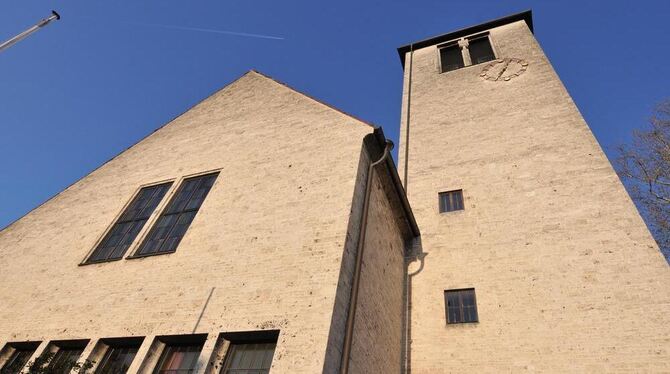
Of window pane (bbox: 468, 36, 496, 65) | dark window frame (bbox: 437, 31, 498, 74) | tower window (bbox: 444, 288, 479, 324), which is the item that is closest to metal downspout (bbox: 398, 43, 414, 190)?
dark window frame (bbox: 437, 31, 498, 74)

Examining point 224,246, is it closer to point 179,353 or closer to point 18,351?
point 179,353

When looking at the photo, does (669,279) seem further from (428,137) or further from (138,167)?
(138,167)

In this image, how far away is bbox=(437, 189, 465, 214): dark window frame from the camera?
1179 centimetres

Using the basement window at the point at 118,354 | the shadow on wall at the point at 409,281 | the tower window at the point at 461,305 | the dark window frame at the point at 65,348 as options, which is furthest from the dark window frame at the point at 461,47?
the dark window frame at the point at 65,348

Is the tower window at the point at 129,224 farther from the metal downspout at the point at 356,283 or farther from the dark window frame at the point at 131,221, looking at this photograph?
the metal downspout at the point at 356,283

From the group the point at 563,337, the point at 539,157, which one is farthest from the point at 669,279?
the point at 539,157

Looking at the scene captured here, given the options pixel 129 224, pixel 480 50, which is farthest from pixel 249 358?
pixel 480 50

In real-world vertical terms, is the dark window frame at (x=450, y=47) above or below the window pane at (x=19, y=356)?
above

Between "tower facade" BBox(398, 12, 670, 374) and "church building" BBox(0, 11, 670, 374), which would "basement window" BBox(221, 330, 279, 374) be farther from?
"tower facade" BBox(398, 12, 670, 374)

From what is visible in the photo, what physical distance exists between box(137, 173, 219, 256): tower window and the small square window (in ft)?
21.7

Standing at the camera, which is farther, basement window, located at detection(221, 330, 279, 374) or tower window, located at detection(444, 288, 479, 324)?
tower window, located at detection(444, 288, 479, 324)

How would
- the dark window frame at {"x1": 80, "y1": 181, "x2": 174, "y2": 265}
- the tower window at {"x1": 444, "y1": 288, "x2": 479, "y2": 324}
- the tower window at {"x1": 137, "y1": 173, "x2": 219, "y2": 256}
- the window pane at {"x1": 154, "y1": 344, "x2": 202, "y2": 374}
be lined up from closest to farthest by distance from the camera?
the window pane at {"x1": 154, "y1": 344, "x2": 202, "y2": 374}, the tower window at {"x1": 137, "y1": 173, "x2": 219, "y2": 256}, the dark window frame at {"x1": 80, "y1": 181, "x2": 174, "y2": 265}, the tower window at {"x1": 444, "y1": 288, "x2": 479, "y2": 324}

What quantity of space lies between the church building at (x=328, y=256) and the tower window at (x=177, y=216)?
5 centimetres

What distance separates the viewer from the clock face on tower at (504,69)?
651 inches
